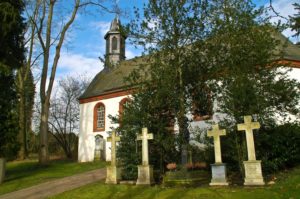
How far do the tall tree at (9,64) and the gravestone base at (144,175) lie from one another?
24.0 ft

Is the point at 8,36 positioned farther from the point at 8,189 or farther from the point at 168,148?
the point at 168,148

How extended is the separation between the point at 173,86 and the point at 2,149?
876cm

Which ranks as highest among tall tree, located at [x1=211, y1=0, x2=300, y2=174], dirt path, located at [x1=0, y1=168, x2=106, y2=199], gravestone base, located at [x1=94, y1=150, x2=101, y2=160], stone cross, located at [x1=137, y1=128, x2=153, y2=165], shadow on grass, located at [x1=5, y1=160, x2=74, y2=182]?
tall tree, located at [x1=211, y1=0, x2=300, y2=174]

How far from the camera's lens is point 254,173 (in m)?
10.4

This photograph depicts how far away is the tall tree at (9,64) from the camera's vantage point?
52.5ft

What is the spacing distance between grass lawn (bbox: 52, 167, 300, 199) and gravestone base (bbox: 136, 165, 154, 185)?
0.41 metres

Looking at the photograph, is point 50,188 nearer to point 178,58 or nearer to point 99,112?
point 178,58

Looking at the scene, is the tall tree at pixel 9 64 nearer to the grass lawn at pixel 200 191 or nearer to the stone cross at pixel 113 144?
the stone cross at pixel 113 144

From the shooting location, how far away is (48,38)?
2384 centimetres

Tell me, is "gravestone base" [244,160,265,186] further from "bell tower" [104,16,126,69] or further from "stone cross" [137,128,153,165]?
"bell tower" [104,16,126,69]

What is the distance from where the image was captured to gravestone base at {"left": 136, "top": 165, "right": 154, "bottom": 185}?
488 inches

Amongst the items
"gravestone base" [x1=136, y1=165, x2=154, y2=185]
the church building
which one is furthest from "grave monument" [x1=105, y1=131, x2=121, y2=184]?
the church building

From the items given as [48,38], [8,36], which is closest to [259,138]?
[8,36]

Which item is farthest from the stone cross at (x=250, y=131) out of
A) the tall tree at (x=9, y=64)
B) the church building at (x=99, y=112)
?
the church building at (x=99, y=112)
